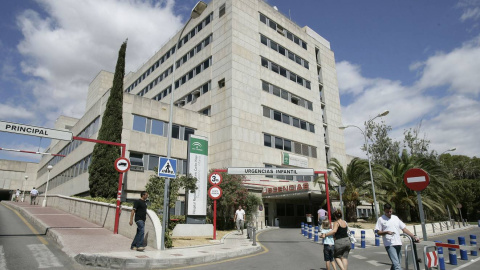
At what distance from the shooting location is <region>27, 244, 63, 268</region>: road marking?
7.32 meters

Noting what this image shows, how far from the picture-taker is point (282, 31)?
1522 inches

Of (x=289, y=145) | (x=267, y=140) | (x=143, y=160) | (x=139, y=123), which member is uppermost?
(x=139, y=123)

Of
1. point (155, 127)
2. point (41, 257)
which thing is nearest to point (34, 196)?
point (155, 127)

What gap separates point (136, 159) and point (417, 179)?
2251 centimetres

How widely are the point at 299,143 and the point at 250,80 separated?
32.3 ft

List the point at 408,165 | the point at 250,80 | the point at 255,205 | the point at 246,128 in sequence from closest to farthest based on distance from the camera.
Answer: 1. the point at 255,205
2. the point at 408,165
3. the point at 246,128
4. the point at 250,80

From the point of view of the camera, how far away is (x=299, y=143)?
3562cm

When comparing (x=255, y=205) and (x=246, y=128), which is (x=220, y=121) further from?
(x=255, y=205)

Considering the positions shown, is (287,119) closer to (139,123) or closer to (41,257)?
(139,123)

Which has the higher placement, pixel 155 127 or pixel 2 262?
pixel 155 127

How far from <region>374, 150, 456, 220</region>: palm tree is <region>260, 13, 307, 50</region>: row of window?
20.8 m

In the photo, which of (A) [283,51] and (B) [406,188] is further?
(A) [283,51]

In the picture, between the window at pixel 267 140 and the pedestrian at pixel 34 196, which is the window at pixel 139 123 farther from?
the pedestrian at pixel 34 196

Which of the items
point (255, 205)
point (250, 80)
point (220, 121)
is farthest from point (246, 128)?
point (255, 205)
